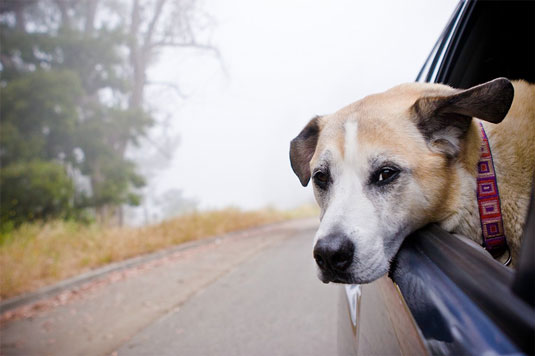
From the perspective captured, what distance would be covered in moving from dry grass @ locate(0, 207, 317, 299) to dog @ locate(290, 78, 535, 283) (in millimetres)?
5655

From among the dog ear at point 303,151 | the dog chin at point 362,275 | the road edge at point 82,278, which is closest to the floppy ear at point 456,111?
the dog chin at point 362,275

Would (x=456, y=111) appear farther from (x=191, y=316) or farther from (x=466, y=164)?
(x=191, y=316)

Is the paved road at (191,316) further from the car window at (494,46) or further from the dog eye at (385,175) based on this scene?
the car window at (494,46)

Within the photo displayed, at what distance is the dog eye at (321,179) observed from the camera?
1.72 m

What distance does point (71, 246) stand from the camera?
304 inches

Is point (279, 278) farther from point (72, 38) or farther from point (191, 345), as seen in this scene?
point (72, 38)

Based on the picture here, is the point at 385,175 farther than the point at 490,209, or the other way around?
the point at 385,175

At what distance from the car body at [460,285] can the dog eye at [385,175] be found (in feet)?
0.74

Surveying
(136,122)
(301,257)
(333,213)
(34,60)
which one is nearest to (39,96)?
(34,60)

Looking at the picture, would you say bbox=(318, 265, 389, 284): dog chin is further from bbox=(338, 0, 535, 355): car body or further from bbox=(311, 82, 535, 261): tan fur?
bbox=(311, 82, 535, 261): tan fur

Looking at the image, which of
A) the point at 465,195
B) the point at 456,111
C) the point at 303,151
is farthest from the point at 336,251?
the point at 303,151

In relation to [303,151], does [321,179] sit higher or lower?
lower

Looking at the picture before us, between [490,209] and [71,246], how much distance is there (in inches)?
324

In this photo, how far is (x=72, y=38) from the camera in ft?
38.1
